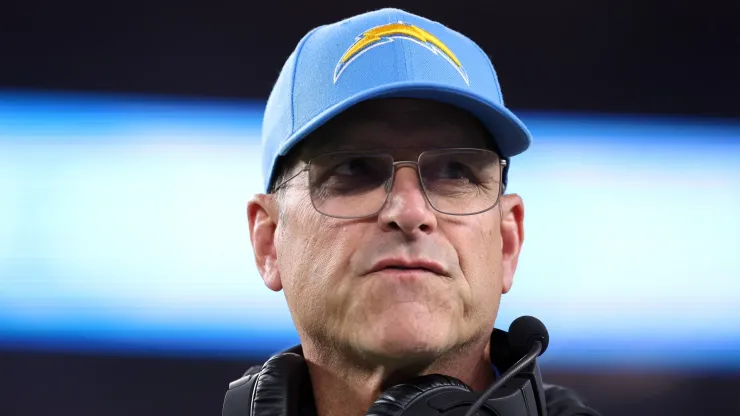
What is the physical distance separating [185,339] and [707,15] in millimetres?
1476

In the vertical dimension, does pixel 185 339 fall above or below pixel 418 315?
below

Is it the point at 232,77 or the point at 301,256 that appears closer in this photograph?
the point at 301,256

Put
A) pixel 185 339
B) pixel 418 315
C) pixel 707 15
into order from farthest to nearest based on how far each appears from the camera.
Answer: pixel 707 15 → pixel 185 339 → pixel 418 315

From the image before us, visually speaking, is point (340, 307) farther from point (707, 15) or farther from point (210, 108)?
point (707, 15)

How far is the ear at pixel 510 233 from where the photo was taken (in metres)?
1.02

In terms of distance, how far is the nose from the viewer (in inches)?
33.2

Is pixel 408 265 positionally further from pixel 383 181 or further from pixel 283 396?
pixel 283 396

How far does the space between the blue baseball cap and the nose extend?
98mm

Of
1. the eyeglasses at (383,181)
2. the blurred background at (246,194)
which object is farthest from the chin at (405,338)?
the blurred background at (246,194)

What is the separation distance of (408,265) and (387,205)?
73 millimetres

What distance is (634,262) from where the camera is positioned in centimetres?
186

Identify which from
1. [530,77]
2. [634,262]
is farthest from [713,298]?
[530,77]

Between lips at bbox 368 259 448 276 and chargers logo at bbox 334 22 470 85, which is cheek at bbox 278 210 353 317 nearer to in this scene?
lips at bbox 368 259 448 276

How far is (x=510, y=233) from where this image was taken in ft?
3.43
